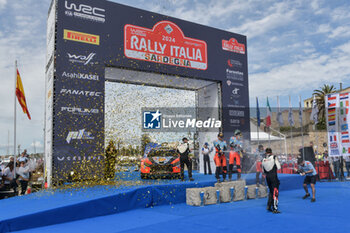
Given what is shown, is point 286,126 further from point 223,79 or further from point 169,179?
point 169,179

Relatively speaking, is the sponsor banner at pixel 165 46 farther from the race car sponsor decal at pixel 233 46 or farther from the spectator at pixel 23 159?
the spectator at pixel 23 159

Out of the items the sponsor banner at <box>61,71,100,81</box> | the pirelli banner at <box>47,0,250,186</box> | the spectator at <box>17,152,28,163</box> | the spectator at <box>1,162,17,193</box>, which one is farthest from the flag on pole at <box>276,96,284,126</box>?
the spectator at <box>1,162,17,193</box>

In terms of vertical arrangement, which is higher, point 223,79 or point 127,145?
point 223,79

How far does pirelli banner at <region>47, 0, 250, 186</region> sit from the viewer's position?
974 centimetres

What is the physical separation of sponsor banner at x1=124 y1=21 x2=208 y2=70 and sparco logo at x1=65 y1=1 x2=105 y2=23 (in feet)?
3.47

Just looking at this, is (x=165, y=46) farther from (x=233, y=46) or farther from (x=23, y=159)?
(x=23, y=159)

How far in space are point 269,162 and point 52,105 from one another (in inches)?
277

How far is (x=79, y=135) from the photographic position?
9.88 metres

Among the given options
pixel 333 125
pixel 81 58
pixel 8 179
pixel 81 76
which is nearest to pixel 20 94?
pixel 81 76

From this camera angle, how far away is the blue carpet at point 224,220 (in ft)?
18.6

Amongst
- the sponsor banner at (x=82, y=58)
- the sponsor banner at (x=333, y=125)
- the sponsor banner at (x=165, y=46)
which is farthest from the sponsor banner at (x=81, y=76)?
the sponsor banner at (x=333, y=125)

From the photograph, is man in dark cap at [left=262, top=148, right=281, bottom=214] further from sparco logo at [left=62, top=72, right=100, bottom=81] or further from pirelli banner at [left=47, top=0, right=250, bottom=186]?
sparco logo at [left=62, top=72, right=100, bottom=81]

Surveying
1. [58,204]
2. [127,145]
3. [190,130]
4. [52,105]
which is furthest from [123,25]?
[58,204]

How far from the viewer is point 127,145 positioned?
9.42m
